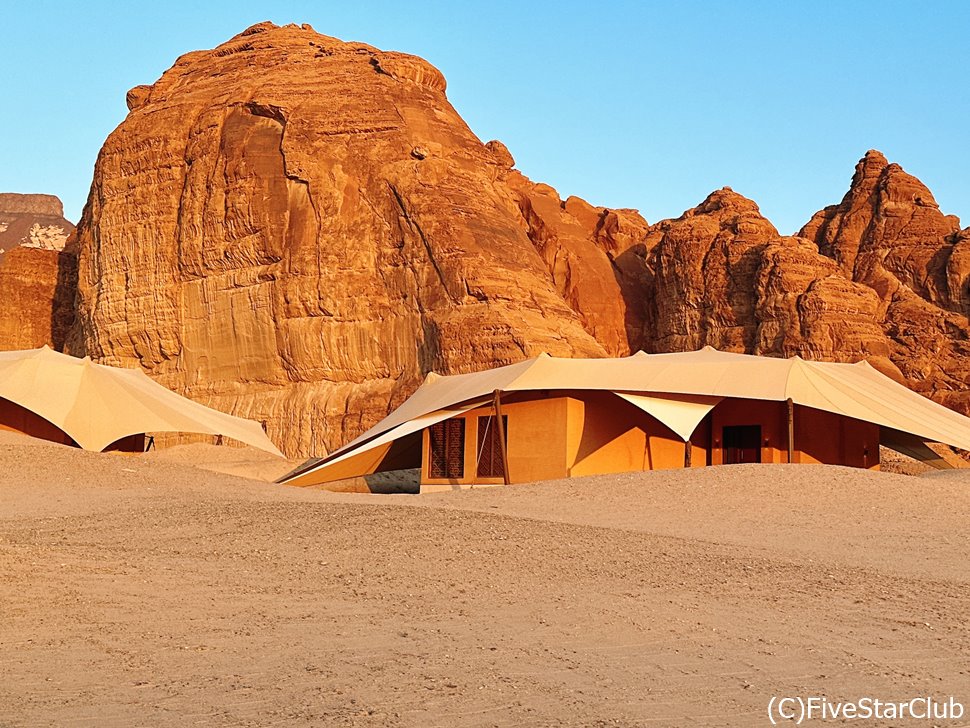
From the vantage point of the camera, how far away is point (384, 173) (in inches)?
1909

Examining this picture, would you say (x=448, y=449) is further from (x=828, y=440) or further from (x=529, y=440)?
(x=828, y=440)

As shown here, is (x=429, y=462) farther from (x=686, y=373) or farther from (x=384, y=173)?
(x=384, y=173)

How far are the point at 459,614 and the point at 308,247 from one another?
41.1 m

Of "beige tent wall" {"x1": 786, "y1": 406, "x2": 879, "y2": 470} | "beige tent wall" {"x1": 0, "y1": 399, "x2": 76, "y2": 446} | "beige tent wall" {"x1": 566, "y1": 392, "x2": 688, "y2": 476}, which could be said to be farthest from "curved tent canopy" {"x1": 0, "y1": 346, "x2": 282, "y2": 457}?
"beige tent wall" {"x1": 786, "y1": 406, "x2": 879, "y2": 470}

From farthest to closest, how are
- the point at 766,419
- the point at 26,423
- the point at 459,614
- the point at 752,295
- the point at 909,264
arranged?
the point at 909,264 < the point at 752,295 < the point at 26,423 < the point at 766,419 < the point at 459,614

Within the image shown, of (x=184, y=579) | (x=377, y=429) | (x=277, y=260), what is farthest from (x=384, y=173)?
(x=184, y=579)

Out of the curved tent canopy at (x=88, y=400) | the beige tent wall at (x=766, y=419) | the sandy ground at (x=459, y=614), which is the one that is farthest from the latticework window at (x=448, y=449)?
the sandy ground at (x=459, y=614)

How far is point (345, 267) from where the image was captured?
47.7 m

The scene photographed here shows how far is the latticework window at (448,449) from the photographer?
76.7 feet

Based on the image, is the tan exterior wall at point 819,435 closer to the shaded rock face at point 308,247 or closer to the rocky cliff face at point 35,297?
the shaded rock face at point 308,247

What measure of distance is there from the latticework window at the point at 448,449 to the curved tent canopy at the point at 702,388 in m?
0.60

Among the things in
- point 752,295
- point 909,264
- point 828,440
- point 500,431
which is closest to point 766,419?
point 828,440

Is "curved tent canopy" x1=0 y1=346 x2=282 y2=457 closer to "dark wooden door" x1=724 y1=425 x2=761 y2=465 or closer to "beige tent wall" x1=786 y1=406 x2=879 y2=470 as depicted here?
"dark wooden door" x1=724 y1=425 x2=761 y2=465

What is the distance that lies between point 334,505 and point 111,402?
17318mm
